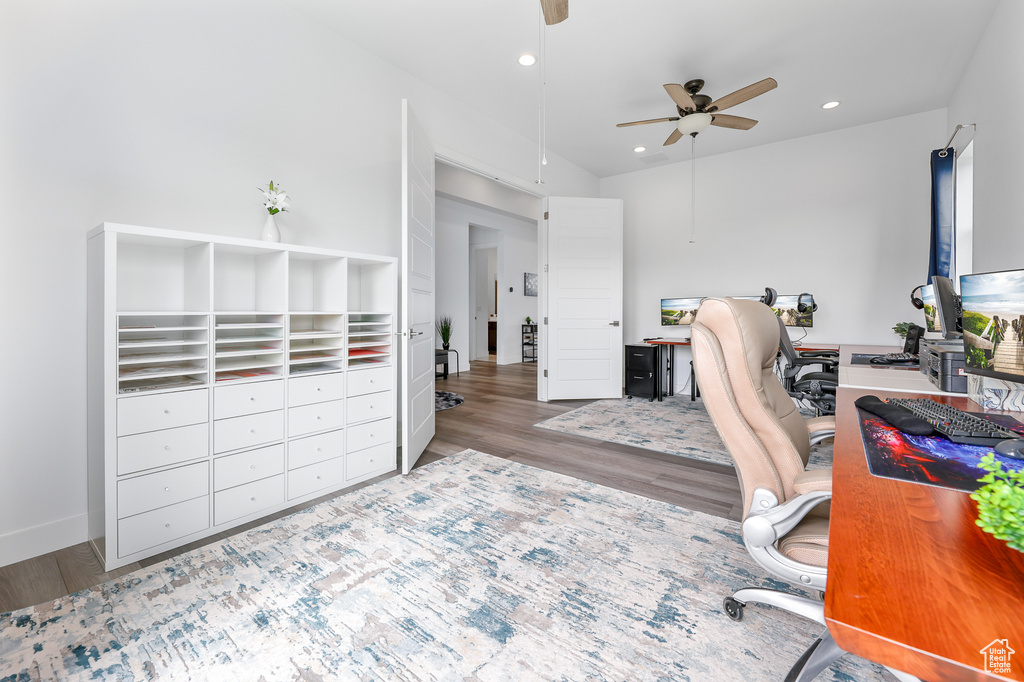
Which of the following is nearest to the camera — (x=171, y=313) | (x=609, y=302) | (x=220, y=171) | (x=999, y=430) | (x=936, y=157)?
(x=999, y=430)

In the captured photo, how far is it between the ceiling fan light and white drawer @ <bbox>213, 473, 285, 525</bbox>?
12.4 feet

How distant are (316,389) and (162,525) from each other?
885 mm

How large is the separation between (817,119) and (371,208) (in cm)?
442

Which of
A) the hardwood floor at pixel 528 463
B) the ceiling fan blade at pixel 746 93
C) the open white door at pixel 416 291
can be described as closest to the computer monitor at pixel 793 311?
the ceiling fan blade at pixel 746 93

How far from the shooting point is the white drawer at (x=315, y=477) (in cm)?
242

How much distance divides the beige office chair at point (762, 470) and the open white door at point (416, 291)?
76.5 inches

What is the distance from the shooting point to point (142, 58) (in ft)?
7.03

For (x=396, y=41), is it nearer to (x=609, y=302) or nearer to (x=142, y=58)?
(x=142, y=58)

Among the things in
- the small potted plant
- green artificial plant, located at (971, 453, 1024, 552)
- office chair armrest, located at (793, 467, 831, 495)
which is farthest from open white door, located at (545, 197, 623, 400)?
green artificial plant, located at (971, 453, 1024, 552)

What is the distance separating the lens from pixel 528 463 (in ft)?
10.2

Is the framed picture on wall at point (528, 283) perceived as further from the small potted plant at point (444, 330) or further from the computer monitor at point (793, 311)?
the computer monitor at point (793, 311)

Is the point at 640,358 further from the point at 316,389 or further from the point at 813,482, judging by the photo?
the point at 813,482

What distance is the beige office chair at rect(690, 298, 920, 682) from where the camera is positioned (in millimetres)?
1093

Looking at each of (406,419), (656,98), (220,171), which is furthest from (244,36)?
(656,98)
